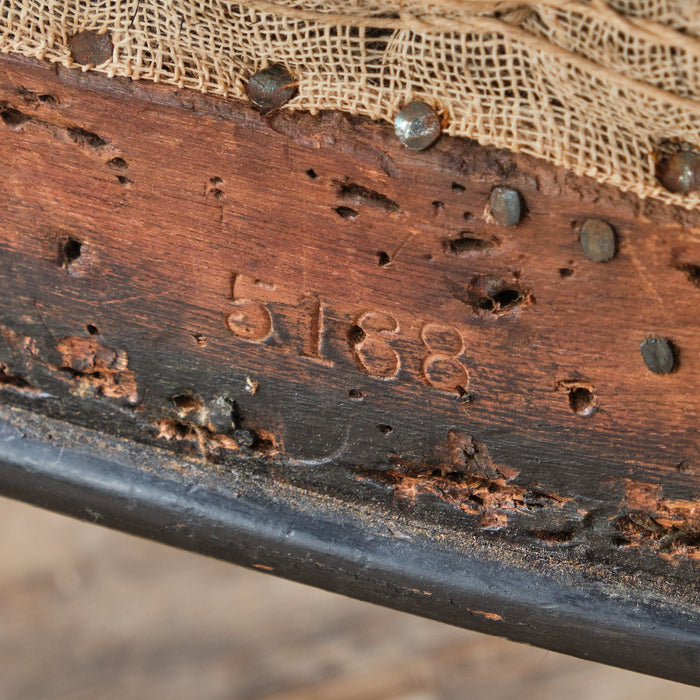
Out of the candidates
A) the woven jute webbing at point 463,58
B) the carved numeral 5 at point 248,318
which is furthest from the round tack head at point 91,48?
the carved numeral 5 at point 248,318

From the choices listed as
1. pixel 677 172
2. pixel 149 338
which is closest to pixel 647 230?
pixel 677 172

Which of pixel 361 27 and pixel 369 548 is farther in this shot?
pixel 369 548

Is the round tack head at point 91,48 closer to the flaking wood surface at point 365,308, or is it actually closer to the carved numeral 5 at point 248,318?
the flaking wood surface at point 365,308

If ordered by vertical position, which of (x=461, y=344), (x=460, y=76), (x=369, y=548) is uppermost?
(x=460, y=76)

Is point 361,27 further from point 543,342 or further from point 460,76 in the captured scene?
point 543,342

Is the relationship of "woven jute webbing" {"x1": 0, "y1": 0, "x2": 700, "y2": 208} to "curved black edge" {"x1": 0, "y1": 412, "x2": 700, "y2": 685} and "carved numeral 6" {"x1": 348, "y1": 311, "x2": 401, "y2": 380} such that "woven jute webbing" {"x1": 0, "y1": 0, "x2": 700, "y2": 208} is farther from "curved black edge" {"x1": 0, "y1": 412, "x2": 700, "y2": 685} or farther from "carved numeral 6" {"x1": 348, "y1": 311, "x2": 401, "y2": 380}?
"curved black edge" {"x1": 0, "y1": 412, "x2": 700, "y2": 685}
